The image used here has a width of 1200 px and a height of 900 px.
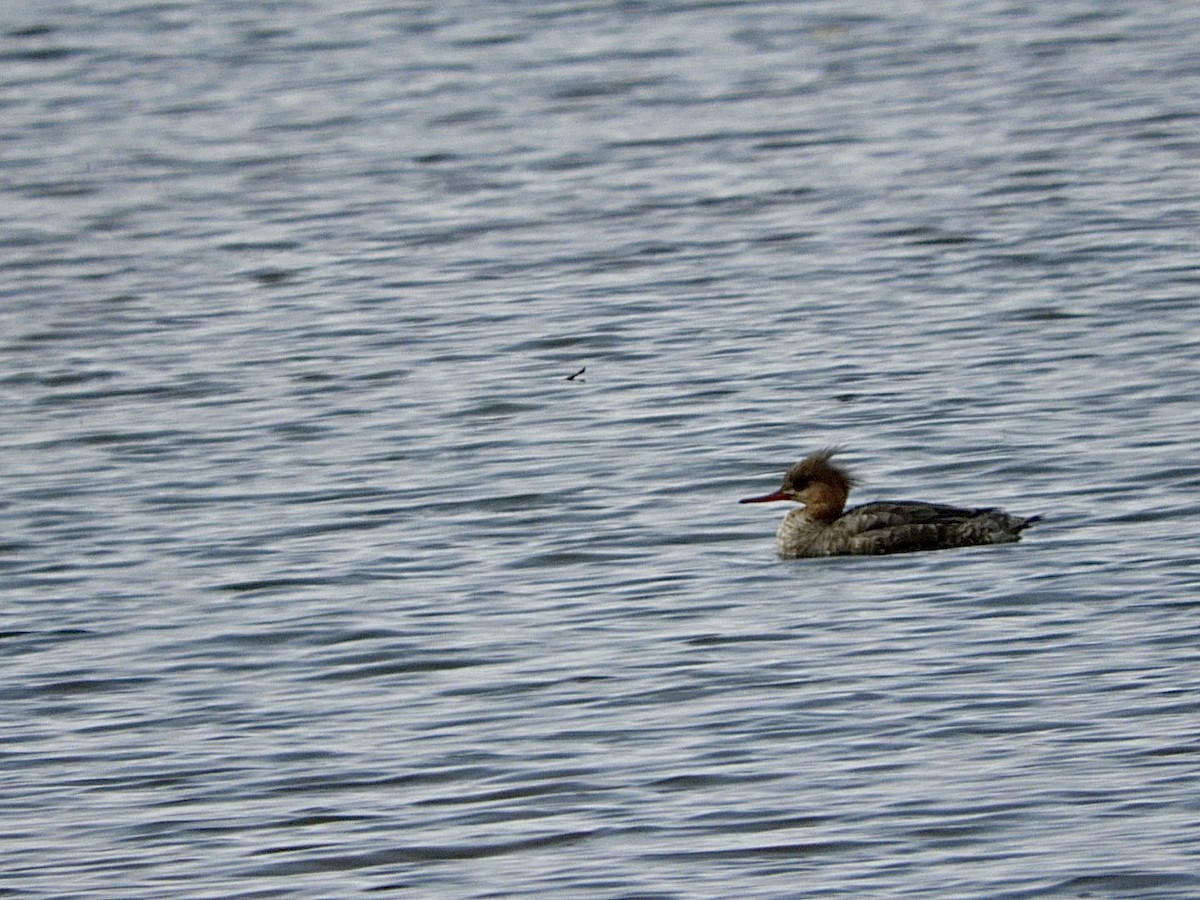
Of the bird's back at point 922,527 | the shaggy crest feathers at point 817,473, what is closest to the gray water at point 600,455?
the bird's back at point 922,527

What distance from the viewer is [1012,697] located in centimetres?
902

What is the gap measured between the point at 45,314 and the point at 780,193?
4.79 meters

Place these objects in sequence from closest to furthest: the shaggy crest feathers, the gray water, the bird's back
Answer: the gray water
the bird's back
the shaggy crest feathers

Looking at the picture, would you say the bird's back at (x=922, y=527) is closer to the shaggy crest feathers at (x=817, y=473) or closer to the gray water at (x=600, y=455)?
the gray water at (x=600, y=455)

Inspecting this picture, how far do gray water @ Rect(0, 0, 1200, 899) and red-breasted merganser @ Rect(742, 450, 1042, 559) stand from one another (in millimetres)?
97

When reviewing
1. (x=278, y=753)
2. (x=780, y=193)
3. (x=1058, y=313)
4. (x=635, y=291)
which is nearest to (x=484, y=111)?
(x=780, y=193)

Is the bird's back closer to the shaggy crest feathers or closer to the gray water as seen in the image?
the gray water

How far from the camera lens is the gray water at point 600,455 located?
8227 mm

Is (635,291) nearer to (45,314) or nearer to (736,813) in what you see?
(45,314)

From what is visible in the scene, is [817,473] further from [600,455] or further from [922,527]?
[600,455]

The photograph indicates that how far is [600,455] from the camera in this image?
514 inches

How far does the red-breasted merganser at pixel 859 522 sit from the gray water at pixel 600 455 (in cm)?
10

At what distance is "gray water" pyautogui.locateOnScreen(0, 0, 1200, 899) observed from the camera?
27.0ft

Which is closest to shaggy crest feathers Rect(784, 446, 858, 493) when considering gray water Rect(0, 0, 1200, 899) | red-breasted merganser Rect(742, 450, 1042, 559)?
red-breasted merganser Rect(742, 450, 1042, 559)
